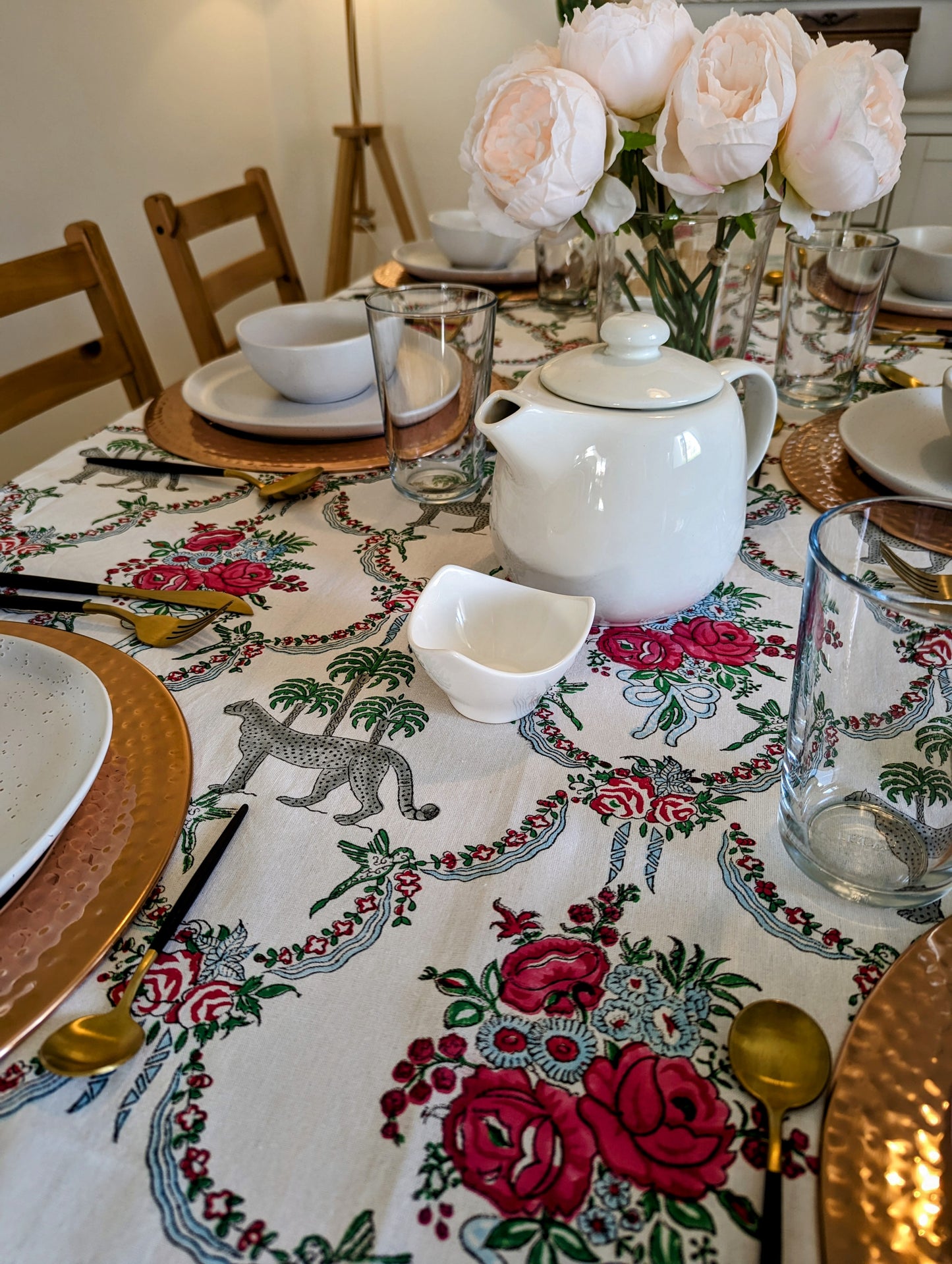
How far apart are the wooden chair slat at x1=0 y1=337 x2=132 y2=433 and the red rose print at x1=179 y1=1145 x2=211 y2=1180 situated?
97 cm

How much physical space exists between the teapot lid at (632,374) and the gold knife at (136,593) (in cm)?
28

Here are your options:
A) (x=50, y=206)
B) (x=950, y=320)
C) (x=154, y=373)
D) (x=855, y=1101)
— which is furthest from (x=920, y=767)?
(x=50, y=206)

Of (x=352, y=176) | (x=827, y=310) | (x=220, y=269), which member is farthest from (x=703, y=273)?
(x=352, y=176)

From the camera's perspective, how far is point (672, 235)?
0.70 m

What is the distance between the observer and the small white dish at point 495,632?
51cm

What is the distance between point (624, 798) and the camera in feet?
1.56

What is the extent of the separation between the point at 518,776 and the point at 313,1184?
0.23 metres

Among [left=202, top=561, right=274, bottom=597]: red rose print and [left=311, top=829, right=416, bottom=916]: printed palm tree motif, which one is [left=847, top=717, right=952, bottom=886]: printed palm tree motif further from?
[left=202, top=561, right=274, bottom=597]: red rose print

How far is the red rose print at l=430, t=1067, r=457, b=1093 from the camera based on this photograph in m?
0.34

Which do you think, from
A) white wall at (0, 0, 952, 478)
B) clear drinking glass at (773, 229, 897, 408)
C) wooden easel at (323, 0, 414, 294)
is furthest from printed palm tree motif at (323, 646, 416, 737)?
wooden easel at (323, 0, 414, 294)

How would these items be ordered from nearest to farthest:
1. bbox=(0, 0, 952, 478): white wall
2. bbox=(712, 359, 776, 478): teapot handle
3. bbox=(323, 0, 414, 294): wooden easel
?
1. bbox=(712, 359, 776, 478): teapot handle
2. bbox=(0, 0, 952, 478): white wall
3. bbox=(323, 0, 414, 294): wooden easel

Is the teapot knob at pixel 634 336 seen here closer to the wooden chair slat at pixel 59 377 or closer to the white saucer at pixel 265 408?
the white saucer at pixel 265 408

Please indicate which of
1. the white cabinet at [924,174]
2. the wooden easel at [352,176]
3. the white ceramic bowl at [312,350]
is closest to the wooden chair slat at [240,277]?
the white ceramic bowl at [312,350]

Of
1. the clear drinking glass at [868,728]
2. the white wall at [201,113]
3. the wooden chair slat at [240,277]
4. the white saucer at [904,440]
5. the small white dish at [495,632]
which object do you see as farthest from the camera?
the white wall at [201,113]
